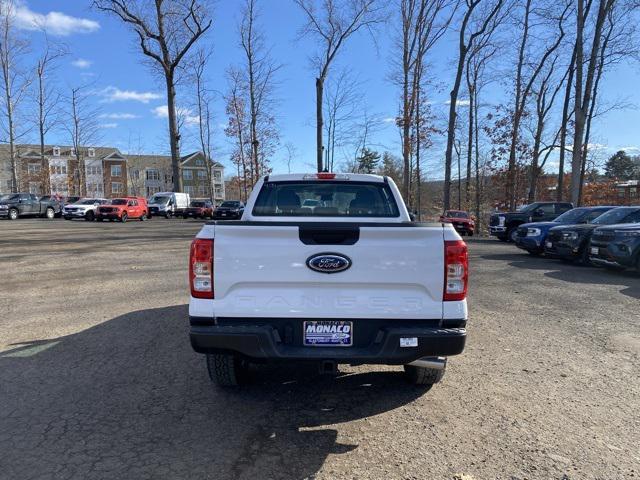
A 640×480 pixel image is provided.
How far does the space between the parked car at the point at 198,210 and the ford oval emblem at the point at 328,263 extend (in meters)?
39.8

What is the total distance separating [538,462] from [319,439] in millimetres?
1434

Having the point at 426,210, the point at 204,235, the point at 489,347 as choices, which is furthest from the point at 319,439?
the point at 426,210

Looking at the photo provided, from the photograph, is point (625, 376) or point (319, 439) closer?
point (319, 439)

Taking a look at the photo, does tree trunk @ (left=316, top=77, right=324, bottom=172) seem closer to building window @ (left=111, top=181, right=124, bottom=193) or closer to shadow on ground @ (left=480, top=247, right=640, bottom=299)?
shadow on ground @ (left=480, top=247, right=640, bottom=299)

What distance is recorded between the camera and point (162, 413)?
362 cm

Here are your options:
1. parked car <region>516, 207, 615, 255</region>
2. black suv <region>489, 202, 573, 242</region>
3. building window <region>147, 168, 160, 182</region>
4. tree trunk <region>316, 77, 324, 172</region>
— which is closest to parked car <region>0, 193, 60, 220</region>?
tree trunk <region>316, 77, 324, 172</region>

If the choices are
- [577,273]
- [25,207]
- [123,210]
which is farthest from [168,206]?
[577,273]

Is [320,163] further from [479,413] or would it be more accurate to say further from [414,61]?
[479,413]

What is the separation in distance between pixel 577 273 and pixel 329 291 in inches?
391

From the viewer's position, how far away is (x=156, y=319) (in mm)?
6473

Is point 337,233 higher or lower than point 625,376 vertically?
higher

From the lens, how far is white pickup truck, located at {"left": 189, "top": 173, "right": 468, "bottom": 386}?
3184 mm

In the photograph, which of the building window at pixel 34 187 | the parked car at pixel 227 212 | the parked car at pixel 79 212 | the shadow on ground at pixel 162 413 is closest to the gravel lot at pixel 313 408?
the shadow on ground at pixel 162 413

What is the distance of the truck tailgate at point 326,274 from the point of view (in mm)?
3184
